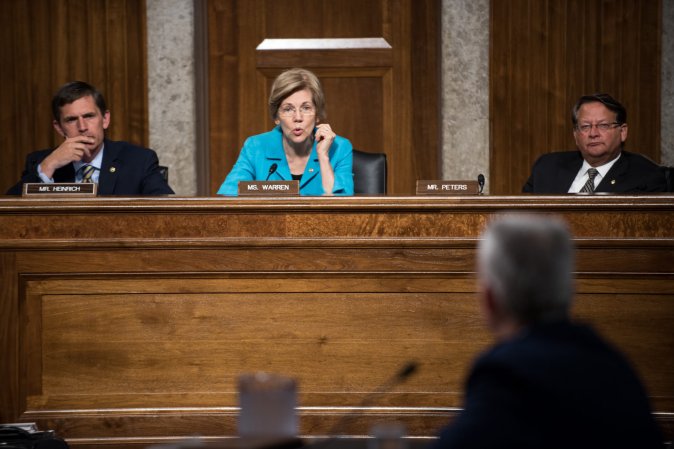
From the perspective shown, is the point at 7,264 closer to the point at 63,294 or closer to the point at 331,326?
the point at 63,294

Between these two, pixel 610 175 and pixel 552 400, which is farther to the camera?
pixel 610 175

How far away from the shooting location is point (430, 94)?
17.8 ft

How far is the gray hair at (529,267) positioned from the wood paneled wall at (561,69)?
416 cm

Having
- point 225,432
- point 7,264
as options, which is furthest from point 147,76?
point 225,432

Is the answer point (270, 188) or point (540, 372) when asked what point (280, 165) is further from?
point (540, 372)

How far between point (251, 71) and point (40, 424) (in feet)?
9.27

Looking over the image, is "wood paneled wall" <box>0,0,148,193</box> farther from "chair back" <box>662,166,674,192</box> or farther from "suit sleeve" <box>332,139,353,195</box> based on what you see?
"chair back" <box>662,166,674,192</box>

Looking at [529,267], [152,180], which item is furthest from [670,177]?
[529,267]

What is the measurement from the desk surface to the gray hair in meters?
1.83

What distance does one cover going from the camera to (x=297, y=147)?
13.5ft

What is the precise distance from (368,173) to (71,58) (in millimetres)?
2167

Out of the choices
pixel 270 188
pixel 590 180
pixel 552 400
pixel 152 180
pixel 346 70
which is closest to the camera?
pixel 552 400

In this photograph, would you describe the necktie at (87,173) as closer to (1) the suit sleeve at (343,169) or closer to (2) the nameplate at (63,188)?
(2) the nameplate at (63,188)

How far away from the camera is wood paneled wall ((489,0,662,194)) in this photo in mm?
5312
